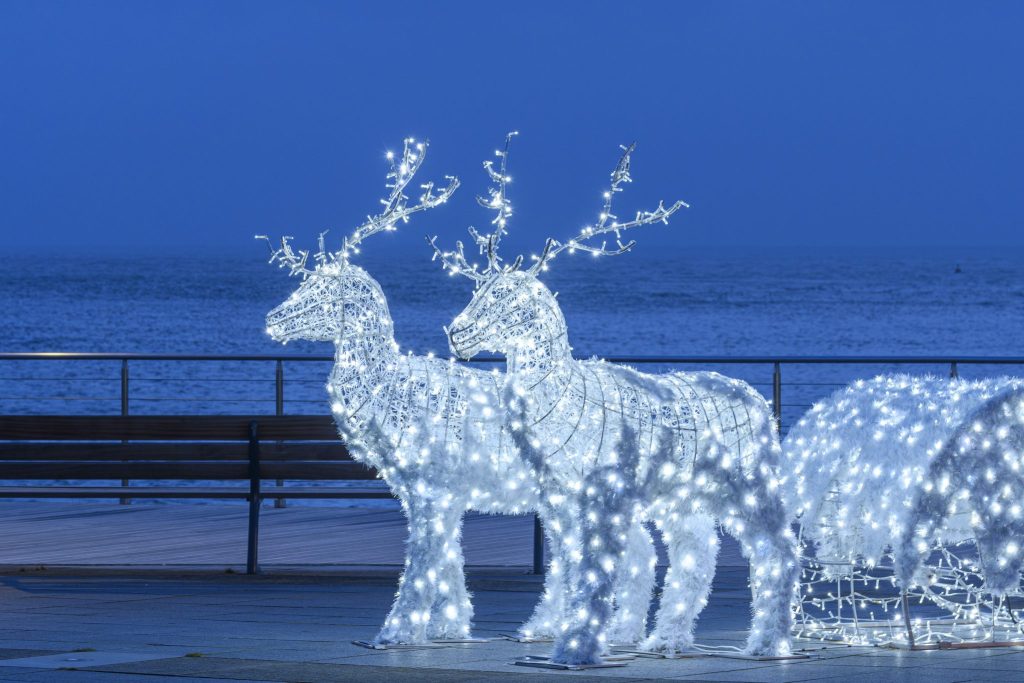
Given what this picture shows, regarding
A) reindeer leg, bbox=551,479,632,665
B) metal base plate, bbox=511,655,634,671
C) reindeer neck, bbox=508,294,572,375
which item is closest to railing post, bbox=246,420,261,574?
metal base plate, bbox=511,655,634,671

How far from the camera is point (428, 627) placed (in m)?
7.55

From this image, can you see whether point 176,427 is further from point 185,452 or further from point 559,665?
point 559,665

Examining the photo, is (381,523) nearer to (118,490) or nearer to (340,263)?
(118,490)

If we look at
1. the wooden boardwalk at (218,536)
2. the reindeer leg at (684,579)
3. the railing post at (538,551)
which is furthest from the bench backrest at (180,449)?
the reindeer leg at (684,579)

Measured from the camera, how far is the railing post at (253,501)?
31.9ft

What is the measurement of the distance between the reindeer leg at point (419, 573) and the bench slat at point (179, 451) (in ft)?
8.42

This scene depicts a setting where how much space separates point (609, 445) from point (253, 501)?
3.39 metres

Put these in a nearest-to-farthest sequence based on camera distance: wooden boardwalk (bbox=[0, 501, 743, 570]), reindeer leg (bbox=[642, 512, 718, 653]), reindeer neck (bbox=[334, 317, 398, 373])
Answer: reindeer leg (bbox=[642, 512, 718, 653])
reindeer neck (bbox=[334, 317, 398, 373])
wooden boardwalk (bbox=[0, 501, 743, 570])

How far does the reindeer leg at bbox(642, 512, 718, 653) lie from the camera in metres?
7.39

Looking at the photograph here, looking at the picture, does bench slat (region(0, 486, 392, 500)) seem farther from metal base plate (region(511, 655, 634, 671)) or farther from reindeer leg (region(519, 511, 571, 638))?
metal base plate (region(511, 655, 634, 671))

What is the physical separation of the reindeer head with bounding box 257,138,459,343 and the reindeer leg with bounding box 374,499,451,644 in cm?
77

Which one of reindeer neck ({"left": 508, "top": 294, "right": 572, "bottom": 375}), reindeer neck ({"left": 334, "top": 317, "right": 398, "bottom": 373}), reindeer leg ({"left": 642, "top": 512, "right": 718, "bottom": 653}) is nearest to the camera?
reindeer neck ({"left": 508, "top": 294, "right": 572, "bottom": 375})

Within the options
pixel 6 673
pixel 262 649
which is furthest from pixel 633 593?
pixel 6 673

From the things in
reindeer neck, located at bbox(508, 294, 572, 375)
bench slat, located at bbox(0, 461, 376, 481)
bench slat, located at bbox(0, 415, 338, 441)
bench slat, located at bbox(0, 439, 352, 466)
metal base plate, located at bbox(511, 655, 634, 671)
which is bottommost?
metal base plate, located at bbox(511, 655, 634, 671)
